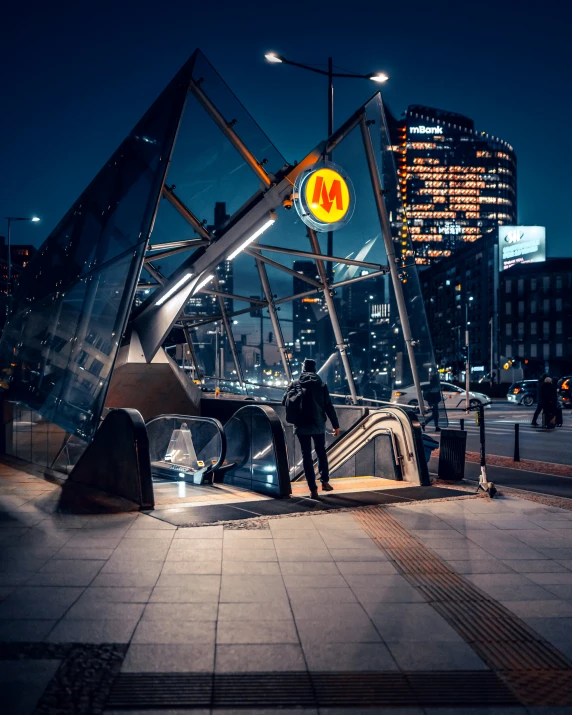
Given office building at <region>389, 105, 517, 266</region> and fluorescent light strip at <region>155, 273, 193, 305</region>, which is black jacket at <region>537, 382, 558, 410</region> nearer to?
fluorescent light strip at <region>155, 273, 193, 305</region>

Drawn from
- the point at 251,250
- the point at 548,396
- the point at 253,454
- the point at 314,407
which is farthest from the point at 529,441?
the point at 314,407

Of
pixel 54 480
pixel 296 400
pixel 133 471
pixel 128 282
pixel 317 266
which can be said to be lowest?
pixel 54 480

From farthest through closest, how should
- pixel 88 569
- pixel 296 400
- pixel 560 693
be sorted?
pixel 296 400 < pixel 88 569 < pixel 560 693

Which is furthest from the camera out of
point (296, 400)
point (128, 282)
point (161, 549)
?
point (128, 282)

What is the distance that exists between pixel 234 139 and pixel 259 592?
10.1m

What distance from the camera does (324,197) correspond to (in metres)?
11.8

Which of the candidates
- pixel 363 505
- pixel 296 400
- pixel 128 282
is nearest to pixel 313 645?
pixel 363 505

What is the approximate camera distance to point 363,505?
7855 millimetres

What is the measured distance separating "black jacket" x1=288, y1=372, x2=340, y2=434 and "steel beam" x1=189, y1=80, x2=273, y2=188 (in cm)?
547

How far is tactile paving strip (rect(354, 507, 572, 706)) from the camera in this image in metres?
3.24

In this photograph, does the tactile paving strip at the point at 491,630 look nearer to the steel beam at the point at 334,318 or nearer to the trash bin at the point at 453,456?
the trash bin at the point at 453,456

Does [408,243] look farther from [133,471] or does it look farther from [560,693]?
[560,693]

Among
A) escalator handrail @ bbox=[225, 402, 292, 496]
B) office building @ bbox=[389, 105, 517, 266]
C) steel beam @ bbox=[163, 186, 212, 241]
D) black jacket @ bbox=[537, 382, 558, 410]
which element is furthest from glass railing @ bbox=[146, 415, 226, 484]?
office building @ bbox=[389, 105, 517, 266]

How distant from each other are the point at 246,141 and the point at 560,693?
38.4 ft
